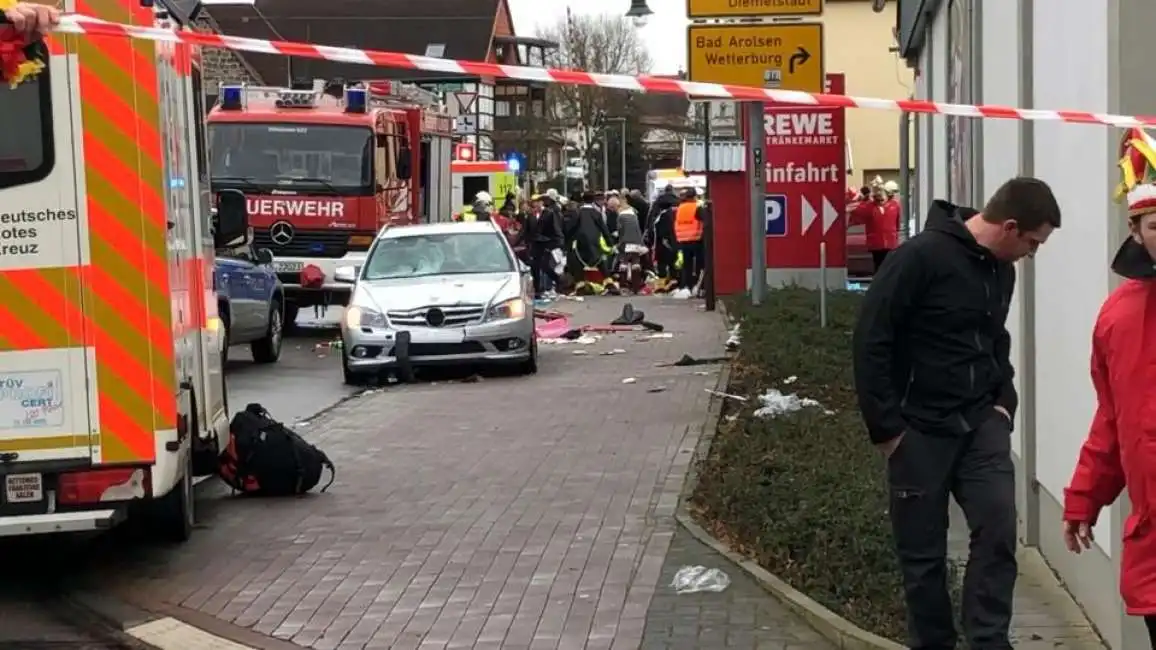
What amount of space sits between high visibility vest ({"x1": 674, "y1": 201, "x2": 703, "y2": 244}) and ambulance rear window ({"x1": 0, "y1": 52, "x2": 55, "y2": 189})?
2177 centimetres

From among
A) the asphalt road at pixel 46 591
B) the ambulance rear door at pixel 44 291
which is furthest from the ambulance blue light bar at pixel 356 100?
the ambulance rear door at pixel 44 291

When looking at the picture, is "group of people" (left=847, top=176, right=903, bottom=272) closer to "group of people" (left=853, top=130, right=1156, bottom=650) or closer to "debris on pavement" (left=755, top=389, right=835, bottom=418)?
"debris on pavement" (left=755, top=389, right=835, bottom=418)

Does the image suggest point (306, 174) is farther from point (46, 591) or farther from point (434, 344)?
point (46, 591)

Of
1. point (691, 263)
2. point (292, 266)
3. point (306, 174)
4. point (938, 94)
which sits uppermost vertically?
point (938, 94)

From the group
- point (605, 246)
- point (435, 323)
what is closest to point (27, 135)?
point (435, 323)

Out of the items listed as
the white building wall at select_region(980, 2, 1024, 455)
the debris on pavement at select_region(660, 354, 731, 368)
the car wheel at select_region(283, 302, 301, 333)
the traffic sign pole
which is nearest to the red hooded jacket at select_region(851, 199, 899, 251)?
the traffic sign pole

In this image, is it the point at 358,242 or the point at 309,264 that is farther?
the point at 358,242

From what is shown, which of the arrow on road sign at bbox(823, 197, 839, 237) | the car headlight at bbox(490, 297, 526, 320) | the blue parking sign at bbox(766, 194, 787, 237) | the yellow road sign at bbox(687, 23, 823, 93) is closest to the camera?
the car headlight at bbox(490, 297, 526, 320)

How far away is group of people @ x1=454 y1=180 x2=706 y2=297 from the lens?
30000 mm

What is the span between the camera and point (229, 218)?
10.4 meters

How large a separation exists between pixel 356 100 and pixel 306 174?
127 centimetres

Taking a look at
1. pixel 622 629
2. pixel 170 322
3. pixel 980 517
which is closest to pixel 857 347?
pixel 980 517

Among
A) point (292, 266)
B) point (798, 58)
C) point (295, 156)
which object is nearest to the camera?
point (798, 58)

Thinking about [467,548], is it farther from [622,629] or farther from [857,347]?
[857,347]
